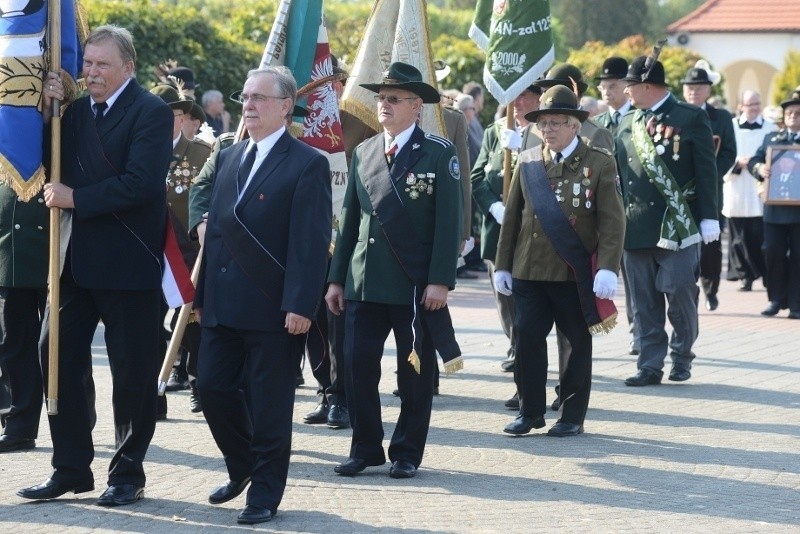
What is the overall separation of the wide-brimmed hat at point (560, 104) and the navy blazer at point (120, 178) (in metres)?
2.64

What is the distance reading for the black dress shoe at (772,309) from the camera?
595 inches

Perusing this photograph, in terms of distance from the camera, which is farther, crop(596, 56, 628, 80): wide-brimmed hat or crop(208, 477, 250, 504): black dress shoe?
crop(596, 56, 628, 80): wide-brimmed hat

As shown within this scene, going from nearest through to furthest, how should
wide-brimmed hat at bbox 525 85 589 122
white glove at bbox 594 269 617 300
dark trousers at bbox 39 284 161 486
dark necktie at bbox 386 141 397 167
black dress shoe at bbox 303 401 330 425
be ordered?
dark trousers at bbox 39 284 161 486
dark necktie at bbox 386 141 397 167
white glove at bbox 594 269 617 300
wide-brimmed hat at bbox 525 85 589 122
black dress shoe at bbox 303 401 330 425

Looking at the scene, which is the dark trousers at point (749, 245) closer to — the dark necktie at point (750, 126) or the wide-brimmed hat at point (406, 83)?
the dark necktie at point (750, 126)

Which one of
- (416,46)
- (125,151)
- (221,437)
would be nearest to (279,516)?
(221,437)

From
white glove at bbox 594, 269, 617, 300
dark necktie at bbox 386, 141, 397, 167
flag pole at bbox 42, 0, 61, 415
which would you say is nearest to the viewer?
flag pole at bbox 42, 0, 61, 415

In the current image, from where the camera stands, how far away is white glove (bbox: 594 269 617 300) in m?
8.49

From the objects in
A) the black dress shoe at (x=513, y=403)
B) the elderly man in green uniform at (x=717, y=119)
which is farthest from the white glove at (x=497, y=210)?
the elderly man in green uniform at (x=717, y=119)

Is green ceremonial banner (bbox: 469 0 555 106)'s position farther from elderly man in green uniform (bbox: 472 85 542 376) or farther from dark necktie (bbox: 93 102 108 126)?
A: dark necktie (bbox: 93 102 108 126)

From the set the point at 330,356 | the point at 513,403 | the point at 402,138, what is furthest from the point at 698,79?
the point at 402,138

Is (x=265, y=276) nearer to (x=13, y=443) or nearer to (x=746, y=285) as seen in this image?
(x=13, y=443)

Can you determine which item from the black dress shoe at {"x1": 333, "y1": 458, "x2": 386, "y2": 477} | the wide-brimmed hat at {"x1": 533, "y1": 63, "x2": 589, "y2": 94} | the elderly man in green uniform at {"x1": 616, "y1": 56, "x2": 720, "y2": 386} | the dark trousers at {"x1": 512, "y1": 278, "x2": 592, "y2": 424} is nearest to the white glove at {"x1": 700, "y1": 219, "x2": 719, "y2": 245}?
the elderly man in green uniform at {"x1": 616, "y1": 56, "x2": 720, "y2": 386}

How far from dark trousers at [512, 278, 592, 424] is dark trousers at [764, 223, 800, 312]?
6.84m

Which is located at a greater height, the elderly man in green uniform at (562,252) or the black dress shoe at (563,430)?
the elderly man in green uniform at (562,252)
